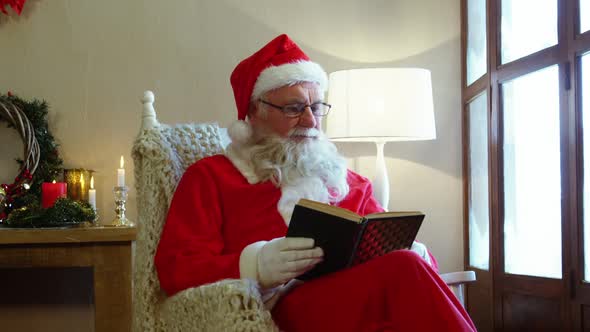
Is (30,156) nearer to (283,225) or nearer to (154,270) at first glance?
(154,270)

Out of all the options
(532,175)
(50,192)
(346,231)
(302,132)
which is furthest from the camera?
(50,192)

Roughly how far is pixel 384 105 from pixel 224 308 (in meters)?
1.23

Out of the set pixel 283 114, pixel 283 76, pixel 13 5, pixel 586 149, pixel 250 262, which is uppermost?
pixel 13 5

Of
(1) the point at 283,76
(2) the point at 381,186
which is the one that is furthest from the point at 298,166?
(2) the point at 381,186

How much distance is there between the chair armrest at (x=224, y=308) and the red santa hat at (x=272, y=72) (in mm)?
638

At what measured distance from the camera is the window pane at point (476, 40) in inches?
105

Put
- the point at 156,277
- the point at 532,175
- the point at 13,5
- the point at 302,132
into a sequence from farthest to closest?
the point at 13,5 < the point at 532,175 < the point at 302,132 < the point at 156,277

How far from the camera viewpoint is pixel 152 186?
72.9 inches

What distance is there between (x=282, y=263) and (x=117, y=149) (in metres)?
1.47

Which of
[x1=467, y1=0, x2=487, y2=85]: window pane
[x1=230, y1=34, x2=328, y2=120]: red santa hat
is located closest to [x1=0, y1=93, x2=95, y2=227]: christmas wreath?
[x1=230, y1=34, x2=328, y2=120]: red santa hat

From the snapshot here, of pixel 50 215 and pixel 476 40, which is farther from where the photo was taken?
pixel 476 40

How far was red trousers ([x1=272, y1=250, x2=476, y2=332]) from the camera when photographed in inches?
51.3

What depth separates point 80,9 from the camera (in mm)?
2738

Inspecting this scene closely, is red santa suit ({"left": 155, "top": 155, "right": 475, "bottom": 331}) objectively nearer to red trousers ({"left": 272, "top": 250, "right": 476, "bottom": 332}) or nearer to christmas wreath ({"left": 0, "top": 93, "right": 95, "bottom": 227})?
red trousers ({"left": 272, "top": 250, "right": 476, "bottom": 332})
